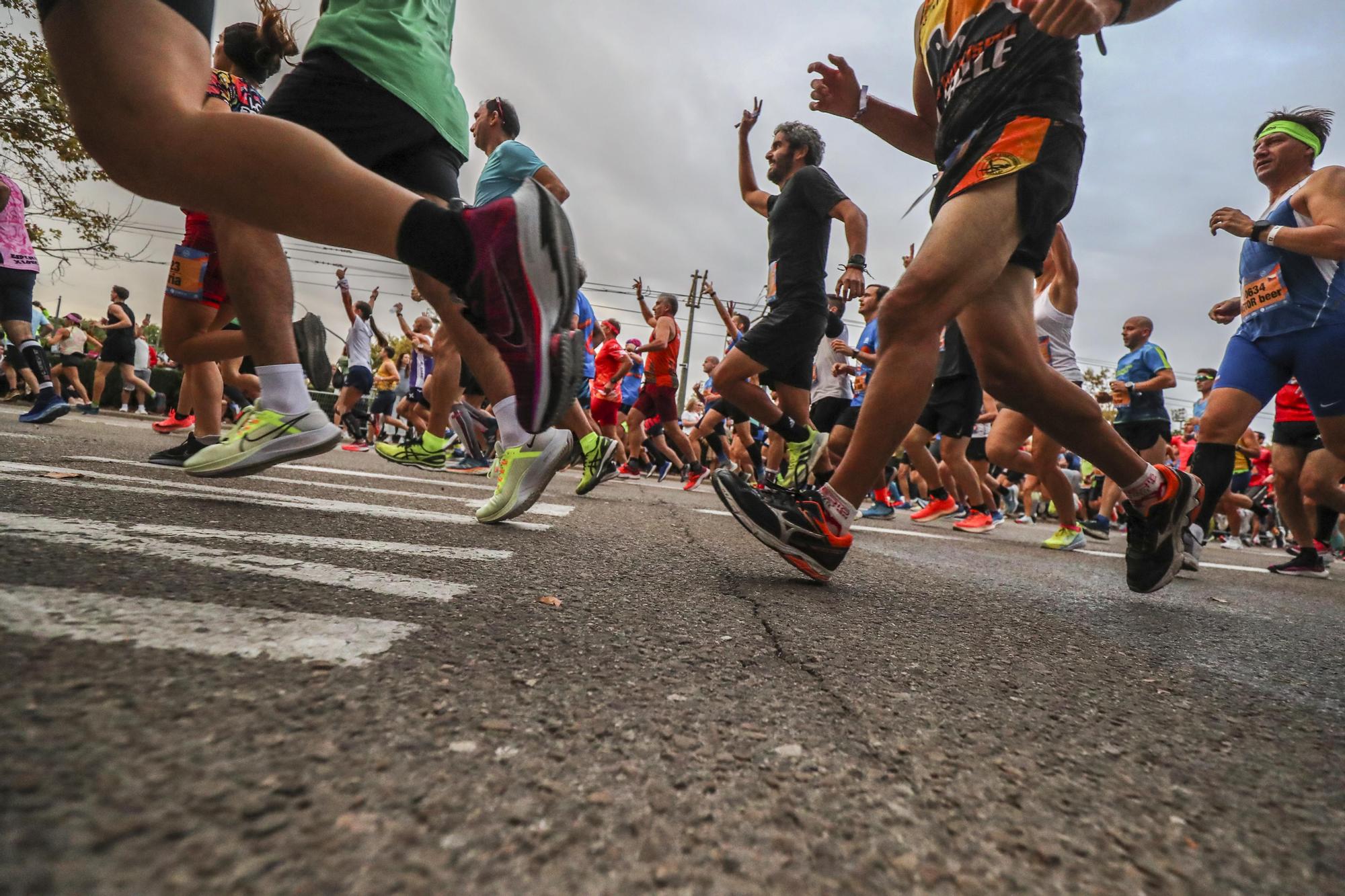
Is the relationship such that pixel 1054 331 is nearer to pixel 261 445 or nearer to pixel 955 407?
pixel 955 407

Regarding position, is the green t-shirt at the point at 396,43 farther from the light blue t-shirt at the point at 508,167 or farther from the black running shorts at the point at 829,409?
the black running shorts at the point at 829,409

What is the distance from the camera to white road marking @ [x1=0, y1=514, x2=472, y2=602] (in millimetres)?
1198

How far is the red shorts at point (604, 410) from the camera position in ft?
28.6

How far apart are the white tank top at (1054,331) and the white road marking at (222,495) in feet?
13.7

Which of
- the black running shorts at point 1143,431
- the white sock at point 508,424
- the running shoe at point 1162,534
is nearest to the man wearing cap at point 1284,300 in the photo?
the running shoe at point 1162,534

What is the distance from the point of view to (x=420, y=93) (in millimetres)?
2406

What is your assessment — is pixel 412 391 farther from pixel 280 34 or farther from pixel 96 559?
pixel 96 559

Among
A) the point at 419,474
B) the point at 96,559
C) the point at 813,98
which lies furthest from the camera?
the point at 419,474

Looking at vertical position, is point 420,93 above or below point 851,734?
above

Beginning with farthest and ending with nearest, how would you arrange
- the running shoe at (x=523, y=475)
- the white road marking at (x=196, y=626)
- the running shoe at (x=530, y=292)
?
1. the running shoe at (x=523, y=475)
2. the running shoe at (x=530, y=292)
3. the white road marking at (x=196, y=626)

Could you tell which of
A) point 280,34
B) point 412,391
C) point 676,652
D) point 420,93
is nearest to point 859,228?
point 420,93

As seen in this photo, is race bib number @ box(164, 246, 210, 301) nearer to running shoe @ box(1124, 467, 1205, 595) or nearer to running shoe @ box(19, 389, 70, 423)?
running shoe @ box(19, 389, 70, 423)

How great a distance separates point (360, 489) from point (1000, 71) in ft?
9.38

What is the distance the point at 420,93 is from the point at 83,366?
15661 millimetres
